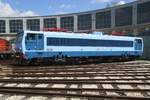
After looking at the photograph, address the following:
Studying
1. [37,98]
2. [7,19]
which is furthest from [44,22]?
[37,98]

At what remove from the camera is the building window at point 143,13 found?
5891 centimetres

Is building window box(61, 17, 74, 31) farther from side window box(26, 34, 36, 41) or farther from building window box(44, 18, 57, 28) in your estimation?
side window box(26, 34, 36, 41)

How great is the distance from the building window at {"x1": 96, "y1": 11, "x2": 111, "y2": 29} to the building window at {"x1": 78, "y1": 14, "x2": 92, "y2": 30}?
2.52 meters

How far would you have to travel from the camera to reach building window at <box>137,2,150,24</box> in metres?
58.9

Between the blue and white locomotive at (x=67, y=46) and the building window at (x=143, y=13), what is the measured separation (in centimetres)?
2620

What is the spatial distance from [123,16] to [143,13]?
6238 mm

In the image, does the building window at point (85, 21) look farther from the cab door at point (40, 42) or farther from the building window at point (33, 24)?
the cab door at point (40, 42)

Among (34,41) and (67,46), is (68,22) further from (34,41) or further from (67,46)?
(34,41)

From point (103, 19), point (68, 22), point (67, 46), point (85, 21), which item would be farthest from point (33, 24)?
point (67, 46)

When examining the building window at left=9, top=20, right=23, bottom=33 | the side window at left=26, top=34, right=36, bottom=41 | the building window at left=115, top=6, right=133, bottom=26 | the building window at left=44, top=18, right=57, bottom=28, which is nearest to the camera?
the side window at left=26, top=34, right=36, bottom=41

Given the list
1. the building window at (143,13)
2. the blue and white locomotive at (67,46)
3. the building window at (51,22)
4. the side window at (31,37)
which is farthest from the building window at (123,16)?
the side window at (31,37)

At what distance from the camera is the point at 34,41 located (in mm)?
24484

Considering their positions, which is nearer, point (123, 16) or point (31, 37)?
point (31, 37)

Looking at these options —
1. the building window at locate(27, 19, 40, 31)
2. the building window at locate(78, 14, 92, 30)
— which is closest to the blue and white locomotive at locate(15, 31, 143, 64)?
the building window at locate(78, 14, 92, 30)
